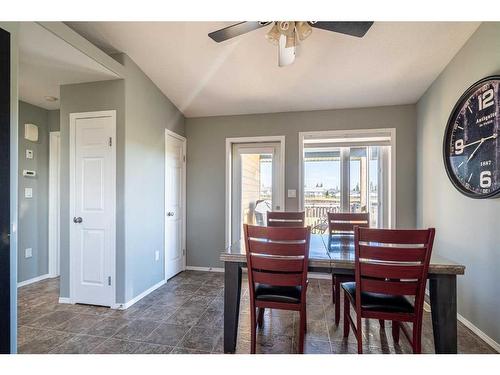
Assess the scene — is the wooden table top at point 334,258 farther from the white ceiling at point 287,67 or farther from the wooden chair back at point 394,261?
the white ceiling at point 287,67

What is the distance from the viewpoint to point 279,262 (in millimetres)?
1646

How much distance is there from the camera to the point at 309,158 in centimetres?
373

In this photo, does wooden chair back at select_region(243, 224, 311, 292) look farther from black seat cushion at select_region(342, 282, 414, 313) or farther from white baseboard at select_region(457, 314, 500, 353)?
white baseboard at select_region(457, 314, 500, 353)

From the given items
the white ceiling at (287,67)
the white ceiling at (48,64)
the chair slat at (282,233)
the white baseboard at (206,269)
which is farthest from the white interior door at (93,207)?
the chair slat at (282,233)

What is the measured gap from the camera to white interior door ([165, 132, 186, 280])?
3.36m

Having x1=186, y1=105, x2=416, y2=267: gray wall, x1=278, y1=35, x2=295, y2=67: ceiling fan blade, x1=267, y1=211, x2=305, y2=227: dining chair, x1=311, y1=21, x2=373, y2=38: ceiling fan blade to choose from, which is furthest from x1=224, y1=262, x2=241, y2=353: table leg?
x1=186, y1=105, x2=416, y2=267: gray wall

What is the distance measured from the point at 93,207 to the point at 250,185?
2.11 meters

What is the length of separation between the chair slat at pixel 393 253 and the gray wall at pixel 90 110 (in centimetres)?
229

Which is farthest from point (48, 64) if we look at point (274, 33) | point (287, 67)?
point (287, 67)


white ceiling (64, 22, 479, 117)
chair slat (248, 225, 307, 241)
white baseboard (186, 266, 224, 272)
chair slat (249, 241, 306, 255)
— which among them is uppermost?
white ceiling (64, 22, 479, 117)

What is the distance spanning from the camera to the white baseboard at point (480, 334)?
182cm

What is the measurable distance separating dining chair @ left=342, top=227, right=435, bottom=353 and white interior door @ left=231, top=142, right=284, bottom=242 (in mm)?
2251
